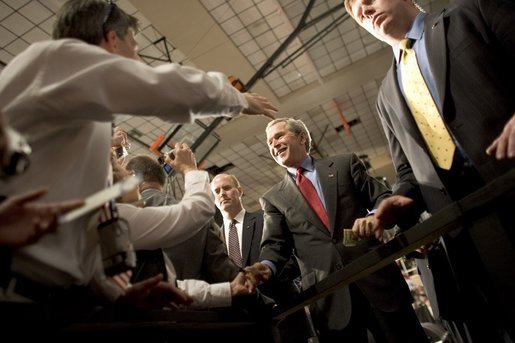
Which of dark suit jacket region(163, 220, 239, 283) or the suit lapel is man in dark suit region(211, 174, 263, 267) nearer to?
dark suit jacket region(163, 220, 239, 283)

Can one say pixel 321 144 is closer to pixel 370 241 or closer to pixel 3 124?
pixel 370 241

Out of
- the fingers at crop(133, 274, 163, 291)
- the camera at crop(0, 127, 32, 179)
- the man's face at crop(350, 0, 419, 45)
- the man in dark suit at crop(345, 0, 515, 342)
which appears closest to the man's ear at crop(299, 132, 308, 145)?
the man in dark suit at crop(345, 0, 515, 342)

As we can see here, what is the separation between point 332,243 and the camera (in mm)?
1620

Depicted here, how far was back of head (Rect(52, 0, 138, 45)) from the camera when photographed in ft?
3.37

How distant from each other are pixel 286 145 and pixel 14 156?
1526mm

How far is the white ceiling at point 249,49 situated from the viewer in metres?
3.85

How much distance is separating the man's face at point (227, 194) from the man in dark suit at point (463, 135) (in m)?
1.43

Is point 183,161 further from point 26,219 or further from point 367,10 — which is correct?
point 367,10

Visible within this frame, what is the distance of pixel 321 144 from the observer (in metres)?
8.82

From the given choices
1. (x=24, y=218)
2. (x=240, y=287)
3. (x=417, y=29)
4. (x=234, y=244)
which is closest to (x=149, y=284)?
(x=24, y=218)

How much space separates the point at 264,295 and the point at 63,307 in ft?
3.82

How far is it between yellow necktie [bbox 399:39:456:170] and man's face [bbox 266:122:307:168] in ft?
2.33

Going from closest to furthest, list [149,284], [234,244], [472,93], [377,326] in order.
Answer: [149,284]
[472,93]
[377,326]
[234,244]

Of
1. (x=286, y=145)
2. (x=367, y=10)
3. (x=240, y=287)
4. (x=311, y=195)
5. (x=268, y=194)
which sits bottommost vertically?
(x=240, y=287)
